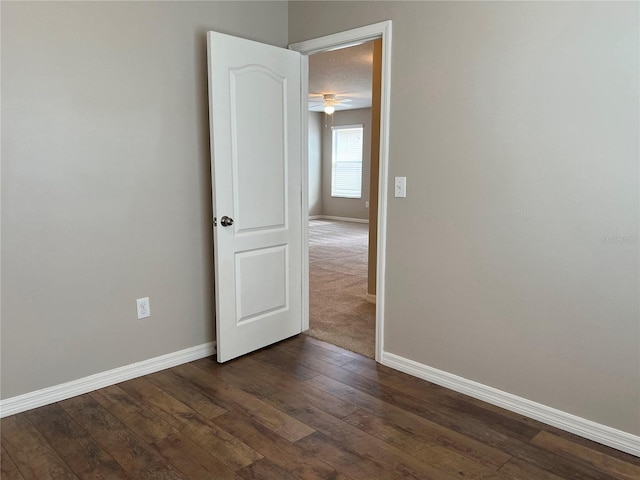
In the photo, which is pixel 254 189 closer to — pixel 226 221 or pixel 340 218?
pixel 226 221

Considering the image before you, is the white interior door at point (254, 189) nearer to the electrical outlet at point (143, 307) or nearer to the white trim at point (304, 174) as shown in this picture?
the white trim at point (304, 174)

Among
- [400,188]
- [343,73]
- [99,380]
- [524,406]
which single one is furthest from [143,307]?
[343,73]

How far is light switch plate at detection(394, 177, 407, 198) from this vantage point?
8.85ft

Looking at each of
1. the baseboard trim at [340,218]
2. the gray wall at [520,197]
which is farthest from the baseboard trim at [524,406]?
the baseboard trim at [340,218]

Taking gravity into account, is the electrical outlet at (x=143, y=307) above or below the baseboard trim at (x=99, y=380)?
above

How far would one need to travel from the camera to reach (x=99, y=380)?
2.61 m

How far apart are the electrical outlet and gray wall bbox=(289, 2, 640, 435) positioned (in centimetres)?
145

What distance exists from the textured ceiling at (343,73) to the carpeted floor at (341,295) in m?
2.36

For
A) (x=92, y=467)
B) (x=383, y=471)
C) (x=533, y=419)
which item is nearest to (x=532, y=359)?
(x=533, y=419)

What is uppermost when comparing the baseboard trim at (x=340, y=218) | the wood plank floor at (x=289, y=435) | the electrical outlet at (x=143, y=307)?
the electrical outlet at (x=143, y=307)

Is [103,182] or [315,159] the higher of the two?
[315,159]

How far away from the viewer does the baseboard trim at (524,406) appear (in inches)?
81.6

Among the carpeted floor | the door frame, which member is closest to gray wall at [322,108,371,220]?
the carpeted floor

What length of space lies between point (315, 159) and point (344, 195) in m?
1.09
